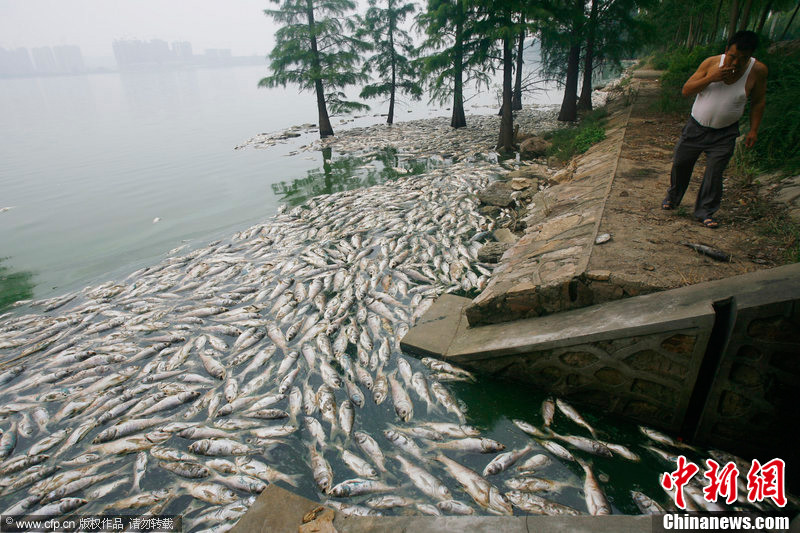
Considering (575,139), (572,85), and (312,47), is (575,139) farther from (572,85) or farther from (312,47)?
(312,47)

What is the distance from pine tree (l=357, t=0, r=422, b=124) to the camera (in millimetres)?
22094

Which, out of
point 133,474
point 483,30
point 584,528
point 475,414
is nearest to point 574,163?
point 483,30

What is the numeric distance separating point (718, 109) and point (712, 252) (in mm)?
1723

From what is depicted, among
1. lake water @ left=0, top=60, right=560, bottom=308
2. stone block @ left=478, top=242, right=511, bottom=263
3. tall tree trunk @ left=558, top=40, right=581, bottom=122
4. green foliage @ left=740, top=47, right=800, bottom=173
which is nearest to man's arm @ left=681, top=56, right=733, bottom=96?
green foliage @ left=740, top=47, right=800, bottom=173

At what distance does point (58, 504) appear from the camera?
3328 mm

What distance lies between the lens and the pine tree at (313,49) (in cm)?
2042

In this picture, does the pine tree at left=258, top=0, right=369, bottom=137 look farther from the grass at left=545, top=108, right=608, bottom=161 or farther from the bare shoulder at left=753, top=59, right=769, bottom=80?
the bare shoulder at left=753, top=59, right=769, bottom=80

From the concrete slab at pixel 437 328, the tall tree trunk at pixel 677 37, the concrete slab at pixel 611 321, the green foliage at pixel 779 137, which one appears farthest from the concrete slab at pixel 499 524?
the tall tree trunk at pixel 677 37

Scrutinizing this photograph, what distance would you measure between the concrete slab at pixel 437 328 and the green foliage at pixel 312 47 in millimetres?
19222

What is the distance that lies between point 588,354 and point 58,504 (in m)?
→ 5.13

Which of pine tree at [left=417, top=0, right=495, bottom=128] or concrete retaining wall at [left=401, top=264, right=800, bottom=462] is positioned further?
pine tree at [left=417, top=0, right=495, bottom=128]

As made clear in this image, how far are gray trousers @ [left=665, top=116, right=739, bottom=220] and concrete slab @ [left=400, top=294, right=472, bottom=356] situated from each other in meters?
3.41

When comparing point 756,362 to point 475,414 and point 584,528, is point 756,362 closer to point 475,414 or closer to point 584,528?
point 584,528

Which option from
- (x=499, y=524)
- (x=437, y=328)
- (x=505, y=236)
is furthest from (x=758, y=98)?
(x=499, y=524)
